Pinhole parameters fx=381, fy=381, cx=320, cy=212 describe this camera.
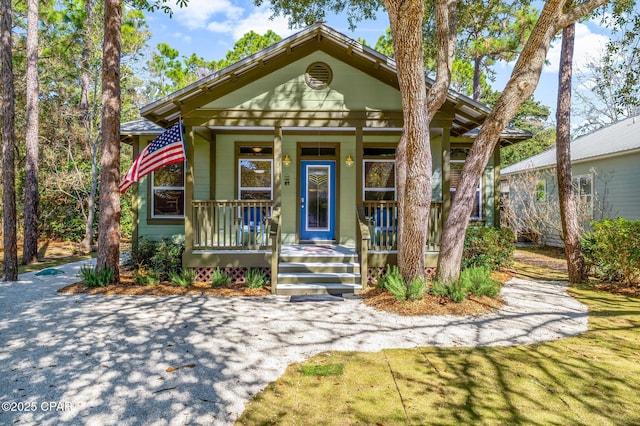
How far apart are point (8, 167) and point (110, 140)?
2908 mm

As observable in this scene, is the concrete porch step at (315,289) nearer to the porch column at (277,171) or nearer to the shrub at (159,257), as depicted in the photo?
the porch column at (277,171)

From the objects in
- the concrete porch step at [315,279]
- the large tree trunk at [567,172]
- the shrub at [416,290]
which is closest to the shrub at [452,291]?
the shrub at [416,290]

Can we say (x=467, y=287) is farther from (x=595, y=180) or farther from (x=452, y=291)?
(x=595, y=180)

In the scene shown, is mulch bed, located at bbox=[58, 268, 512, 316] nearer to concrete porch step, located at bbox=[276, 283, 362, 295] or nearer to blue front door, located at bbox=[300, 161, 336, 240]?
concrete porch step, located at bbox=[276, 283, 362, 295]

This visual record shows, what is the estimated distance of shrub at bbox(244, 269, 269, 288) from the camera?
305 inches

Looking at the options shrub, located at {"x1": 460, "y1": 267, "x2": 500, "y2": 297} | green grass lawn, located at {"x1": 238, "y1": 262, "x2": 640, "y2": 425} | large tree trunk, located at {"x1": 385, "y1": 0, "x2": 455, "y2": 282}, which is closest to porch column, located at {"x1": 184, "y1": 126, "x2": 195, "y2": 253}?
large tree trunk, located at {"x1": 385, "y1": 0, "x2": 455, "y2": 282}

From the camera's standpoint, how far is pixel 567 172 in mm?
8680

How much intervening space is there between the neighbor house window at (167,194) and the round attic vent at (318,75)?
4.34 m

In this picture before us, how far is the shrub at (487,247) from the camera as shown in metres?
9.02

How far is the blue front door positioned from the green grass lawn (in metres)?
5.73

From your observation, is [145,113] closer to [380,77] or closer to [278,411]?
[380,77]

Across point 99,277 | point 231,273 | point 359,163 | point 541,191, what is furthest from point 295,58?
point 541,191

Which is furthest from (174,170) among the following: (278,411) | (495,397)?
(495,397)

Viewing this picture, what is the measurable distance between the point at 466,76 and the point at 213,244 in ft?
58.6
